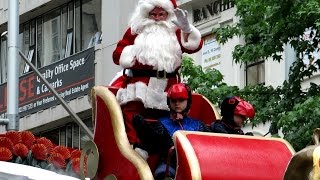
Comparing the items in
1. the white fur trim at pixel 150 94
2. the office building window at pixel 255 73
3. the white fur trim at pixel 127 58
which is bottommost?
the white fur trim at pixel 150 94

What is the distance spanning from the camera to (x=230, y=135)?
9.57 metres

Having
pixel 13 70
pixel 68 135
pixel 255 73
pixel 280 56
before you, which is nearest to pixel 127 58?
pixel 280 56

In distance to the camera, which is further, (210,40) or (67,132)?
(67,132)

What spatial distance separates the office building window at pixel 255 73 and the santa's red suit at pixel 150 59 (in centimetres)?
1379

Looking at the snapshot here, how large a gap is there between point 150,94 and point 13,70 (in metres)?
8.88

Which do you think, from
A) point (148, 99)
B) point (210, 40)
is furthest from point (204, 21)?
point (148, 99)

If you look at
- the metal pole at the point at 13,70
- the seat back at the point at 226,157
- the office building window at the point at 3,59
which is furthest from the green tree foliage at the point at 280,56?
the office building window at the point at 3,59

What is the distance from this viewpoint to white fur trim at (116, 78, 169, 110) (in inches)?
419

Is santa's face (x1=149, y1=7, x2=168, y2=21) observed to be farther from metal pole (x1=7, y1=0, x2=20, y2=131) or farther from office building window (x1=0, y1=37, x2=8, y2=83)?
office building window (x1=0, y1=37, x2=8, y2=83)

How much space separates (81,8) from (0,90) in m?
3.49

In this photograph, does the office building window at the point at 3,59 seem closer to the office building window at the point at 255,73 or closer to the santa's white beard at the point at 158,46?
the office building window at the point at 255,73

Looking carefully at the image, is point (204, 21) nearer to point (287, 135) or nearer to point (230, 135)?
point (287, 135)

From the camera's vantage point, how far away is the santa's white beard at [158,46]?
1068 cm

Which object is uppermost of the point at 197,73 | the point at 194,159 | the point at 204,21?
the point at 204,21
